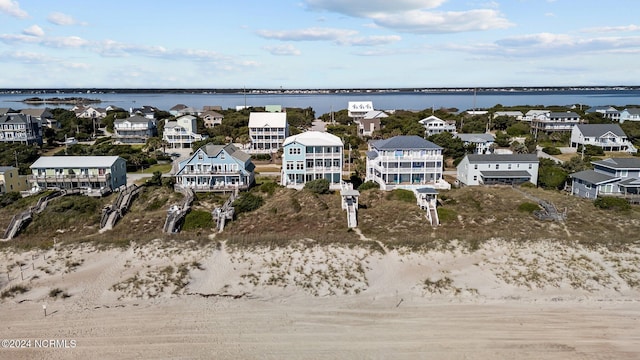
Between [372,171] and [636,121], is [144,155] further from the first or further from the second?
[636,121]

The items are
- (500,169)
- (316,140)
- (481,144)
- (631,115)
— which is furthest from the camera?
(631,115)

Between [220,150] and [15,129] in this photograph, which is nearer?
[220,150]

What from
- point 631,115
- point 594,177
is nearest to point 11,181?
point 594,177

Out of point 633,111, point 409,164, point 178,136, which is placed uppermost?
point 633,111

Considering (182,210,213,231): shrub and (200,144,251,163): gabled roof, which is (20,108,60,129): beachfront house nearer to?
(200,144,251,163): gabled roof

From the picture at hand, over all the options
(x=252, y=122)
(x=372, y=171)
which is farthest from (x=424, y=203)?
(x=252, y=122)

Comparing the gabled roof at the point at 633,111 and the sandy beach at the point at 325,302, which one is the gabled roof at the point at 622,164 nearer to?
the sandy beach at the point at 325,302

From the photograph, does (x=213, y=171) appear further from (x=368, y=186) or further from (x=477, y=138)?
(x=477, y=138)
